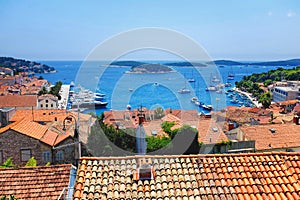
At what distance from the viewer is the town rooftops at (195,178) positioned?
4.39 m

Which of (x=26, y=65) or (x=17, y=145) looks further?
(x=26, y=65)

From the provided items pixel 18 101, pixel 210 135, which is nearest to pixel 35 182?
pixel 210 135

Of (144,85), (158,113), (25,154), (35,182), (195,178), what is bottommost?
(25,154)

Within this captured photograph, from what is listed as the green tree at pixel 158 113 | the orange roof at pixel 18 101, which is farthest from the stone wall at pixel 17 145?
the orange roof at pixel 18 101

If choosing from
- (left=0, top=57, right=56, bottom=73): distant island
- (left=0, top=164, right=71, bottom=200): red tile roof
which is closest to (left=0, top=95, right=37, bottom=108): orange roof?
(left=0, top=164, right=71, bottom=200): red tile roof

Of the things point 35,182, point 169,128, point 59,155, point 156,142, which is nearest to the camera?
point 35,182

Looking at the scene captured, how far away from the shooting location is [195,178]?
4730 mm

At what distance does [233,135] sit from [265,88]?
64.1 meters

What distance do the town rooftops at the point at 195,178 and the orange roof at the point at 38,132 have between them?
10.4 metres

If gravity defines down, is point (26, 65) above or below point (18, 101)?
above

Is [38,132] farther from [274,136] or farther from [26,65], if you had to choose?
[26,65]

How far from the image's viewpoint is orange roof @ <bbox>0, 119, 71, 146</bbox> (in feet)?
47.5

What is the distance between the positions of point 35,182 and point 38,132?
900cm

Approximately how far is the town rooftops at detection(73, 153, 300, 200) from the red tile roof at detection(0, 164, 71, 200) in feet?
7.43
